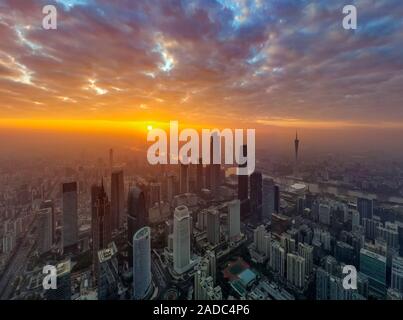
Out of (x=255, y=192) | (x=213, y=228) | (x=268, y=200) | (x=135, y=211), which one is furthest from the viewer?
(x=255, y=192)

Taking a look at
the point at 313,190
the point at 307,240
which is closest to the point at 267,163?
the point at 313,190

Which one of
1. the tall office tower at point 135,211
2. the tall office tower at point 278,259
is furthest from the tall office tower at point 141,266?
the tall office tower at point 278,259

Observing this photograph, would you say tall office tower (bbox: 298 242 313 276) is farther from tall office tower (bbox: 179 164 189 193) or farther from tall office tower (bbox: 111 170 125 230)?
tall office tower (bbox: 179 164 189 193)

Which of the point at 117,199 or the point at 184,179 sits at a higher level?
the point at 184,179

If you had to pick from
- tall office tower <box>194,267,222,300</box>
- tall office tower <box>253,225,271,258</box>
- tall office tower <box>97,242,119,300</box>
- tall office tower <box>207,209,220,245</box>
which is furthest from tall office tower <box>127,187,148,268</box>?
tall office tower <box>253,225,271,258</box>

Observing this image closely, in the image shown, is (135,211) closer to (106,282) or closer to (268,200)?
(106,282)

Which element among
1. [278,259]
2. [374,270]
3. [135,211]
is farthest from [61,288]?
[374,270]
